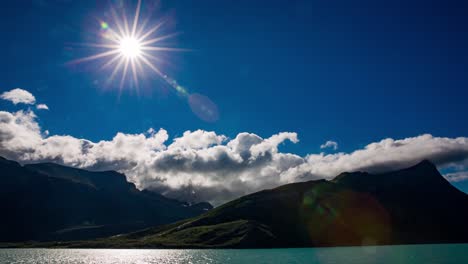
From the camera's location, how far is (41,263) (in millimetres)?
195500

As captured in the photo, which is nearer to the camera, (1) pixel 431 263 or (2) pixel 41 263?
(1) pixel 431 263

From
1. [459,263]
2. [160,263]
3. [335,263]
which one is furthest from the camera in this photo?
[160,263]

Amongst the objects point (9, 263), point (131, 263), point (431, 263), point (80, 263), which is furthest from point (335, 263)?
point (9, 263)

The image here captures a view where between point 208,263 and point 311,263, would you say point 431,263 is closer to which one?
point 311,263

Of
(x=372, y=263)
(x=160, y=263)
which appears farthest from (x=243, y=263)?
(x=372, y=263)

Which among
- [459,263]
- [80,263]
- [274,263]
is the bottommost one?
[459,263]

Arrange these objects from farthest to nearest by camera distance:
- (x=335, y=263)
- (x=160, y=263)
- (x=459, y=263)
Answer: (x=160, y=263) → (x=335, y=263) → (x=459, y=263)

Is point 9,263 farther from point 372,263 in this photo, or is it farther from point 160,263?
point 372,263

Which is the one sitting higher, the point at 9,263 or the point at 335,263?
the point at 9,263

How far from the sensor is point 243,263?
17588 centimetres

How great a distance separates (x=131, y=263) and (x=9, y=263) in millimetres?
66522

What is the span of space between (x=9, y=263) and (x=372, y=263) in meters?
186

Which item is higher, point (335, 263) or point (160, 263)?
point (160, 263)

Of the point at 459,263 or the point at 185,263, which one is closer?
the point at 459,263
